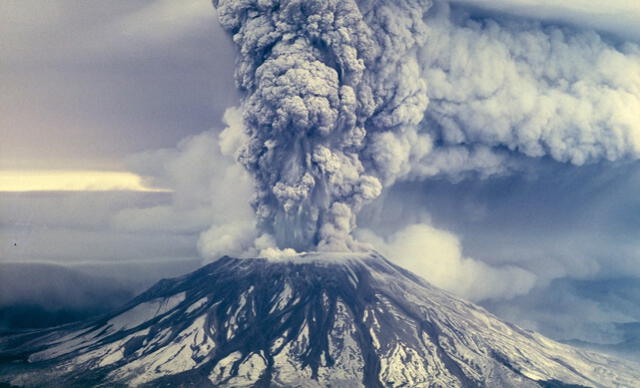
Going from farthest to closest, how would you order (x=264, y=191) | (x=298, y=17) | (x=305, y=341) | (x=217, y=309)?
1. (x=217, y=309)
2. (x=305, y=341)
3. (x=264, y=191)
4. (x=298, y=17)

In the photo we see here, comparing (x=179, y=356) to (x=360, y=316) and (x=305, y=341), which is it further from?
(x=360, y=316)

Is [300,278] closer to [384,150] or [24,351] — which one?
[384,150]

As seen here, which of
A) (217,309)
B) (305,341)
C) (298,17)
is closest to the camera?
(298,17)

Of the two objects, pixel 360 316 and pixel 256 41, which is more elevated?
pixel 256 41

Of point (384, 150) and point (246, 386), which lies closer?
point (246, 386)

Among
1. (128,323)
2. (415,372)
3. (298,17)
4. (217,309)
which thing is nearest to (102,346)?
(128,323)

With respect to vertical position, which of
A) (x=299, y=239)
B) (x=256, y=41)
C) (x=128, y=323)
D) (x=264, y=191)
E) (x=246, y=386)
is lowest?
(x=246, y=386)

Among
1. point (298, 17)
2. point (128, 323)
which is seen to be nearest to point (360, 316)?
point (128, 323)
